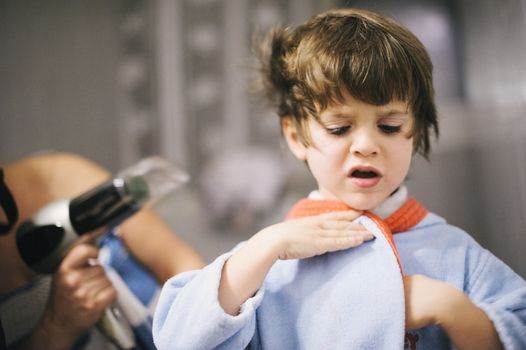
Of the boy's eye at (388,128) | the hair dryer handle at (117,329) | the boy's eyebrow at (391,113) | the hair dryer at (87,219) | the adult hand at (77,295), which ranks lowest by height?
the hair dryer handle at (117,329)

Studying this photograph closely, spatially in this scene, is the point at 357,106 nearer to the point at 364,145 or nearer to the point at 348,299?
the point at 364,145

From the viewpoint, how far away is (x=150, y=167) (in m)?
0.76

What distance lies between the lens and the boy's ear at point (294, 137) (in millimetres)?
594

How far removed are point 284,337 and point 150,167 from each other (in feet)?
1.14

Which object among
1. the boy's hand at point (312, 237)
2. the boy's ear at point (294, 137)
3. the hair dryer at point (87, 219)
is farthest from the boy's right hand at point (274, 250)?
the hair dryer at point (87, 219)

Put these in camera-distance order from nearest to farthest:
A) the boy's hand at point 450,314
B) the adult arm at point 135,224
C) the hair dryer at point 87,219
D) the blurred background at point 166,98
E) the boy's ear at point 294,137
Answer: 1. the boy's hand at point 450,314
2. the boy's ear at point 294,137
3. the hair dryer at point 87,219
4. the adult arm at point 135,224
5. the blurred background at point 166,98

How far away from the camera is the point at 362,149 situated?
0.50 m

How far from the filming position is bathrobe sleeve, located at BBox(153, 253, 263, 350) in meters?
0.49

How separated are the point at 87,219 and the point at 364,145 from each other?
1.34 ft

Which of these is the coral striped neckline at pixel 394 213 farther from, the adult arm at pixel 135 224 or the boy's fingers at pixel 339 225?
the adult arm at pixel 135 224

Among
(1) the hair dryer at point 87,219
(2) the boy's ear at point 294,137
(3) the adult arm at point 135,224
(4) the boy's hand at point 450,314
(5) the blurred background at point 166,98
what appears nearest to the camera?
(4) the boy's hand at point 450,314

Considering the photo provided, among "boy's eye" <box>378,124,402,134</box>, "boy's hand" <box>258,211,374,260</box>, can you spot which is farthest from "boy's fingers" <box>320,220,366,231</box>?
"boy's eye" <box>378,124,402,134</box>

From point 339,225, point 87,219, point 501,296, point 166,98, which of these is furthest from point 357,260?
point 166,98

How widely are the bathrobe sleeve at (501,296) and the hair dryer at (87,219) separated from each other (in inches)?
17.3
